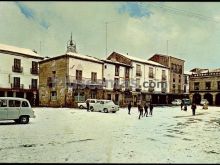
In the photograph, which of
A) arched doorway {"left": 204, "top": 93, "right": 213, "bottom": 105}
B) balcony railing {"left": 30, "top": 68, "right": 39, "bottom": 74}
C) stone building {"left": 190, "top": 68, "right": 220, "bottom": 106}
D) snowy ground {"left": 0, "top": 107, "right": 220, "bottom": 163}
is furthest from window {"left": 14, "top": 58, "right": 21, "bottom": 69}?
arched doorway {"left": 204, "top": 93, "right": 213, "bottom": 105}

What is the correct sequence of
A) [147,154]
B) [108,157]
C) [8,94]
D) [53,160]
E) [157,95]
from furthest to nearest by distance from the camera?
1. [157,95]
2. [8,94]
3. [147,154]
4. [108,157]
5. [53,160]

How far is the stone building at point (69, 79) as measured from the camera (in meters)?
34.3

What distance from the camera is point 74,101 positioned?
111 feet

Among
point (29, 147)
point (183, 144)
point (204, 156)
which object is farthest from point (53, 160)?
point (183, 144)

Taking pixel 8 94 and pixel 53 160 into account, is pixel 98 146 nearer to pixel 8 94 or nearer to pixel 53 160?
pixel 53 160

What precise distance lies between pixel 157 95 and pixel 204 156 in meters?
45.0

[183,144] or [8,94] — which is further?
[8,94]

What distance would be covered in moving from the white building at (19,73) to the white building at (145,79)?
14.6 metres

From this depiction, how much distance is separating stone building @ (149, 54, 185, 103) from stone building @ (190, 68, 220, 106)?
316cm

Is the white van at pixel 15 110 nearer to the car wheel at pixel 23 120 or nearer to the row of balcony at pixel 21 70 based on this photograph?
the car wheel at pixel 23 120

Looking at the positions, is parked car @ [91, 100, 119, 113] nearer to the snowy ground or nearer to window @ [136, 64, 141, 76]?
the snowy ground

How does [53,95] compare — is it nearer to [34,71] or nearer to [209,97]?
[34,71]

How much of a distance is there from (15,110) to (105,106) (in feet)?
42.1

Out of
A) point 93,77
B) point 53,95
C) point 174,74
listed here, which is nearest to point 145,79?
point 174,74
